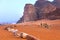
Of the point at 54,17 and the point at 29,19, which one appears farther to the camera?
the point at 29,19

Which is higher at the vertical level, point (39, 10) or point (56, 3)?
point (56, 3)

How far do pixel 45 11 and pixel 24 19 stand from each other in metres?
10.8

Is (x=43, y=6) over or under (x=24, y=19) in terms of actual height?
over

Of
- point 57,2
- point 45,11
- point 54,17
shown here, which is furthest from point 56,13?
point 57,2

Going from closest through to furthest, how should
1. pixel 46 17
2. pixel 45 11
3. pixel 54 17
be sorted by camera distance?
pixel 54 17, pixel 46 17, pixel 45 11

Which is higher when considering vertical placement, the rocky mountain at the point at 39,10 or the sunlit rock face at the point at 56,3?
the sunlit rock face at the point at 56,3

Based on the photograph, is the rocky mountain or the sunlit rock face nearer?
the rocky mountain

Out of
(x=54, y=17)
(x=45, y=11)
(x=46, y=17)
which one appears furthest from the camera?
(x=45, y=11)

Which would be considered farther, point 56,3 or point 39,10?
point 56,3

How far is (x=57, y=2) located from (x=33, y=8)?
1324cm

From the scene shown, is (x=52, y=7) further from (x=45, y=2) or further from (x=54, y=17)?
(x=54, y=17)

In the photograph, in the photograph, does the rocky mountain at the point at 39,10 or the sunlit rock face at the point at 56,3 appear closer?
the rocky mountain at the point at 39,10

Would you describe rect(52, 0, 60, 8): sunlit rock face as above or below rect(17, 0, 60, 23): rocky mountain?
above

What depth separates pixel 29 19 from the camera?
8669 cm
